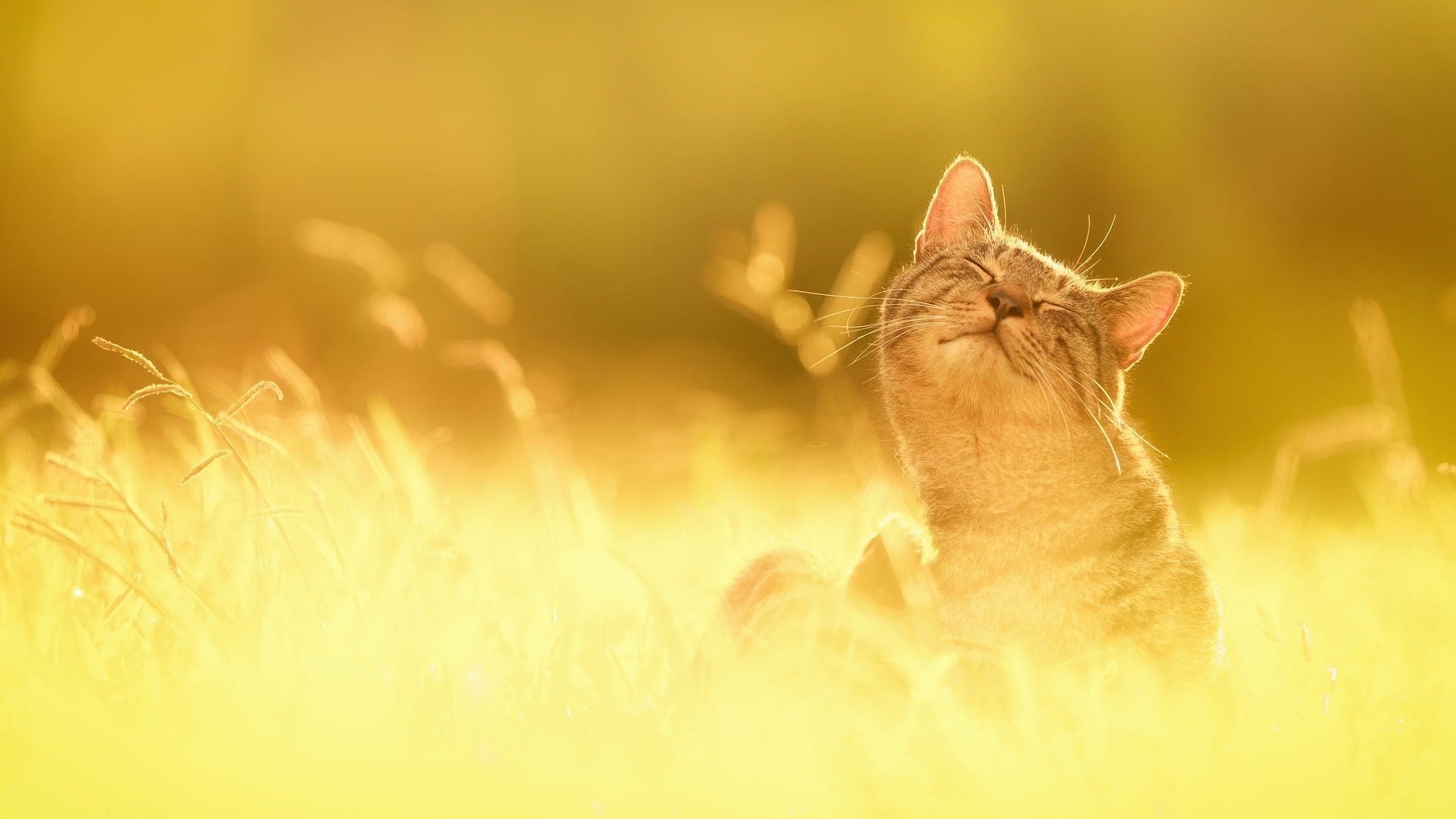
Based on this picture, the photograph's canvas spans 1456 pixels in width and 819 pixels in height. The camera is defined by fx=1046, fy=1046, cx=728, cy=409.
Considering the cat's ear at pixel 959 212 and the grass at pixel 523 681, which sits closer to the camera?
the grass at pixel 523 681

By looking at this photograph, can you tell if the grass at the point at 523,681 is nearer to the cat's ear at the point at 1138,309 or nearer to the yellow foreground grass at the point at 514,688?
the yellow foreground grass at the point at 514,688

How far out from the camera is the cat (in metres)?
2.34

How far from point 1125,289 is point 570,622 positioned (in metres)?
1.87

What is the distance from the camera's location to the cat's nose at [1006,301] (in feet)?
8.96

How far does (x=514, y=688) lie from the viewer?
189 cm

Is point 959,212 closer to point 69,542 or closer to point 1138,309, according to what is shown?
point 1138,309

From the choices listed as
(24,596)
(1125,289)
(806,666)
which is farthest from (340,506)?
(1125,289)

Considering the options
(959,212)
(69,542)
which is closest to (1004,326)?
(959,212)

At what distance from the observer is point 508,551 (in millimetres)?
2797

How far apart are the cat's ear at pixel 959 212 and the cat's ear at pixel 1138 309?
500mm

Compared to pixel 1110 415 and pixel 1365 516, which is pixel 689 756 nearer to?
pixel 1110 415

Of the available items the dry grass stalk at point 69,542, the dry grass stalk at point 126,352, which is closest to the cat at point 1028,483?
the dry grass stalk at point 69,542

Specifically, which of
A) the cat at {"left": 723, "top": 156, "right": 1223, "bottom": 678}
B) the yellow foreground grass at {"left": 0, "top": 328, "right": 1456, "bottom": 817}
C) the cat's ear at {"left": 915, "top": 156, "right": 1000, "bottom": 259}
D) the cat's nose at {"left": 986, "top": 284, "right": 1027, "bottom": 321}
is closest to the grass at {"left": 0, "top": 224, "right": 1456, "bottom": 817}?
the yellow foreground grass at {"left": 0, "top": 328, "right": 1456, "bottom": 817}

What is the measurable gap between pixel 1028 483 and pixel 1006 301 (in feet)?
1.63
